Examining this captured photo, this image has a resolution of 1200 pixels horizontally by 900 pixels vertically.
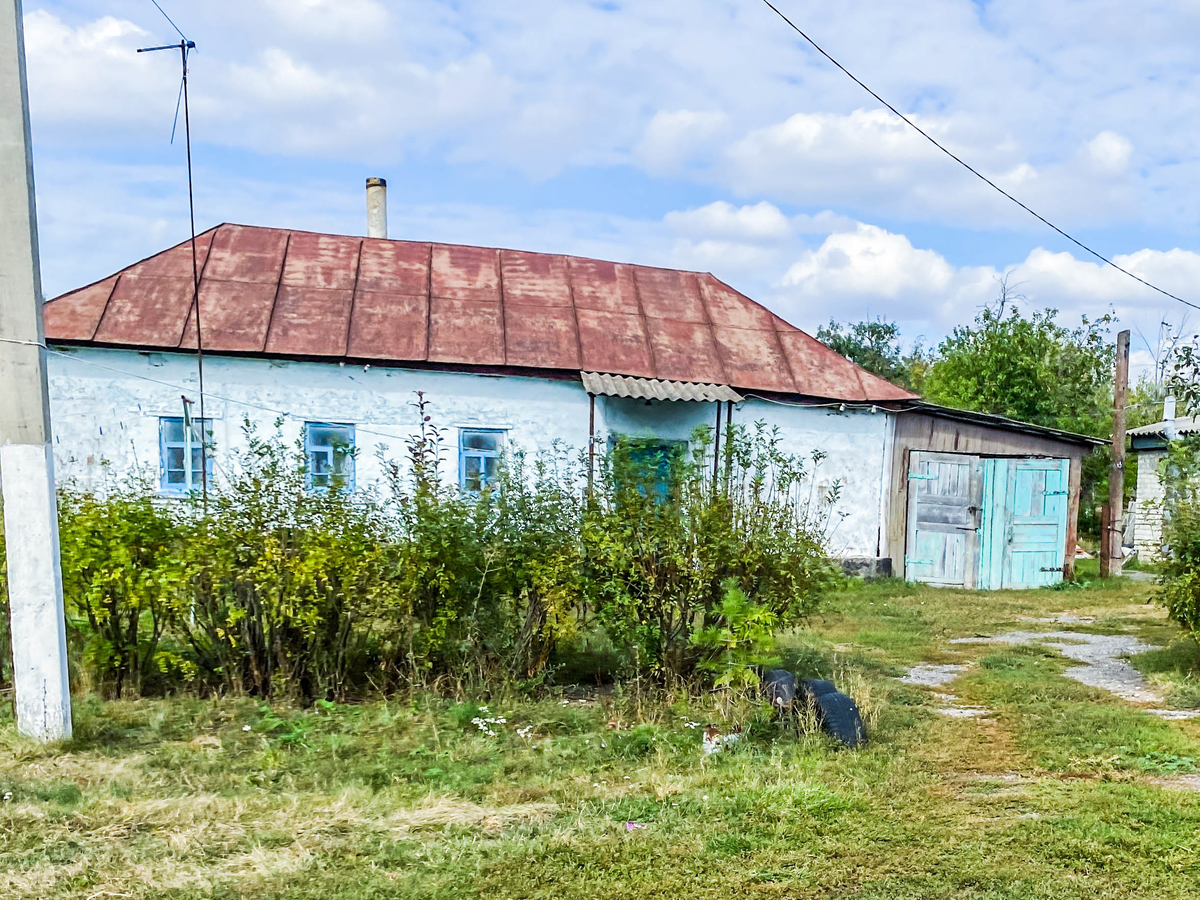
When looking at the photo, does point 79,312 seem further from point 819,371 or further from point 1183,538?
point 1183,538

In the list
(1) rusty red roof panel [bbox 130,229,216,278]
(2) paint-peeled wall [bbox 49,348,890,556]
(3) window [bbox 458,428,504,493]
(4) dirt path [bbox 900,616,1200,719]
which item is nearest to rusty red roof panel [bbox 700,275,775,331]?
(2) paint-peeled wall [bbox 49,348,890,556]

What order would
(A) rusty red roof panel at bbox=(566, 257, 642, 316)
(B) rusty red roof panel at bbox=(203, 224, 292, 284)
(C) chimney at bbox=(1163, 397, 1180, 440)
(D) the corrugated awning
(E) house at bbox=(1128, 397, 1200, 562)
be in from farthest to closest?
1. (E) house at bbox=(1128, 397, 1200, 562)
2. (C) chimney at bbox=(1163, 397, 1180, 440)
3. (A) rusty red roof panel at bbox=(566, 257, 642, 316)
4. (B) rusty red roof panel at bbox=(203, 224, 292, 284)
5. (D) the corrugated awning

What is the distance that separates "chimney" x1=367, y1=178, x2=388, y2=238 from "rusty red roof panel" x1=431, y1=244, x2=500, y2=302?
1.44 meters

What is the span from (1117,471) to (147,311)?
48.0 feet

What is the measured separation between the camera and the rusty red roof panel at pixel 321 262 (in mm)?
13828

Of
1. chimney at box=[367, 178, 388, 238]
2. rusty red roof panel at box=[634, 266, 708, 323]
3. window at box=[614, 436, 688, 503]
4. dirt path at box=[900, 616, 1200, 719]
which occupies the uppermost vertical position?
chimney at box=[367, 178, 388, 238]

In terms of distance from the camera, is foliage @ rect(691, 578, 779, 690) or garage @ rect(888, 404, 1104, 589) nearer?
foliage @ rect(691, 578, 779, 690)

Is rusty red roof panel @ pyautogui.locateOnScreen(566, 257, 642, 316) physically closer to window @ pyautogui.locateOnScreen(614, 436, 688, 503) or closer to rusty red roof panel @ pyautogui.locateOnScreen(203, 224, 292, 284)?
rusty red roof panel @ pyautogui.locateOnScreen(203, 224, 292, 284)

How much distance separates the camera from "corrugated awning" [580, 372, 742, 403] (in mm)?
12773

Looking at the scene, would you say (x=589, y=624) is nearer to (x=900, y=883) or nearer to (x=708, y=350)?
(x=900, y=883)

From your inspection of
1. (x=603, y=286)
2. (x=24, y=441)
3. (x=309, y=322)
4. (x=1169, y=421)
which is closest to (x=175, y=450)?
(x=309, y=322)

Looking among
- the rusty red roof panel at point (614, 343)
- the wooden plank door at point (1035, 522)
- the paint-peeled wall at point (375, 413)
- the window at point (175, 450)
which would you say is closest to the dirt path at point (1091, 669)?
the wooden plank door at point (1035, 522)

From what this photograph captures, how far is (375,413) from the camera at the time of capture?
1293 cm

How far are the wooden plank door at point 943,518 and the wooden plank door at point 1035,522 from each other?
51 centimetres
